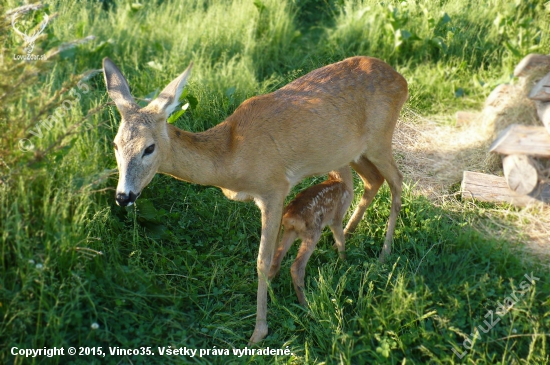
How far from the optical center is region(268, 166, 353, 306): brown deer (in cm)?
471

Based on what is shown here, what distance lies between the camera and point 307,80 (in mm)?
4902

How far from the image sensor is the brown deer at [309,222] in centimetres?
471

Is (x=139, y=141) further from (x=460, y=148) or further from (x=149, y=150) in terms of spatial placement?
(x=460, y=148)

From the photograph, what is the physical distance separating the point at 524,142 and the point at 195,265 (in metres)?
3.31

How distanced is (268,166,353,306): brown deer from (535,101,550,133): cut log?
2.18 meters

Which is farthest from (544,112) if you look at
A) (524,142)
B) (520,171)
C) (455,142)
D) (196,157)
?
(196,157)

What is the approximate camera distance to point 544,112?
5.92 m

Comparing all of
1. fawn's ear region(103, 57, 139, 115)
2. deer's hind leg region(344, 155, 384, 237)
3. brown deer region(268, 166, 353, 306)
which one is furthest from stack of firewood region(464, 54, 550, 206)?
fawn's ear region(103, 57, 139, 115)

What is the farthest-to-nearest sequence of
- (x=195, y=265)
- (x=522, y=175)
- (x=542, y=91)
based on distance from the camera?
(x=542, y=91), (x=522, y=175), (x=195, y=265)

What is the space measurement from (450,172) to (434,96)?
1522 millimetres

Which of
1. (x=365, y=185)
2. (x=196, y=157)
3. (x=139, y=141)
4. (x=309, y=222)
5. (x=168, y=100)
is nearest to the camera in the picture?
(x=139, y=141)

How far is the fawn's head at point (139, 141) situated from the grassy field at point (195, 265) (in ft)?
1.56

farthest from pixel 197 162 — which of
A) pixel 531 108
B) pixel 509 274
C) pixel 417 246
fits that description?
pixel 531 108

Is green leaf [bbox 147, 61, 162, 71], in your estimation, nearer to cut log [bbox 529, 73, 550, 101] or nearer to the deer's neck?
the deer's neck
